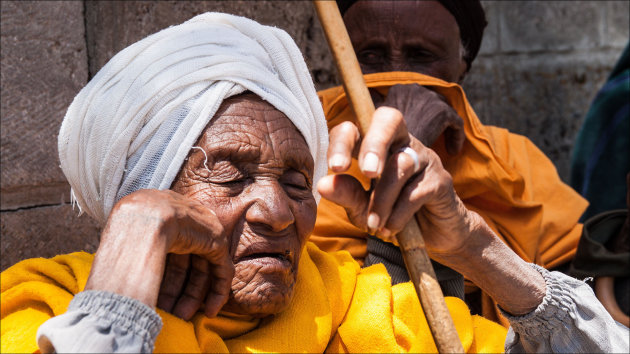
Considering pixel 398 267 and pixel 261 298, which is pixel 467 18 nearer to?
pixel 398 267

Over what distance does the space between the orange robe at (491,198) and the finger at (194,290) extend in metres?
1.08

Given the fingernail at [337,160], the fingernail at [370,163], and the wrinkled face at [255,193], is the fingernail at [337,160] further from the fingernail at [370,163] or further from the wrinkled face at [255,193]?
the wrinkled face at [255,193]

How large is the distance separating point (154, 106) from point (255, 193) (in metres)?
0.32

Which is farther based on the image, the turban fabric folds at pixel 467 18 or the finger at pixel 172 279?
the turban fabric folds at pixel 467 18

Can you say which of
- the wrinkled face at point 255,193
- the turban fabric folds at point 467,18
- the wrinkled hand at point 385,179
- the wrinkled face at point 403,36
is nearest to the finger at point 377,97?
the wrinkled face at point 403,36

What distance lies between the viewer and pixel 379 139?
131 centimetres

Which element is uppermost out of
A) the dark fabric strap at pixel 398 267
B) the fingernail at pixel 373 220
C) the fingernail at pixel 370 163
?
the fingernail at pixel 370 163

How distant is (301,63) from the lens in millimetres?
1909

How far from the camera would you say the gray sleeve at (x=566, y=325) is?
170cm

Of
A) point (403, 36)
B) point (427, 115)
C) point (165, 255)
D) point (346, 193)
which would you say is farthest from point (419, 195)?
point (403, 36)

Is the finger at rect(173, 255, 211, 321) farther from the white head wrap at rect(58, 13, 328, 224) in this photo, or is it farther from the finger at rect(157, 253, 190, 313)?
the white head wrap at rect(58, 13, 328, 224)

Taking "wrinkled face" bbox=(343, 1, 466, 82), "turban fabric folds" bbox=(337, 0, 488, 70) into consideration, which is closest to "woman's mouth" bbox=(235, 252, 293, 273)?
"wrinkled face" bbox=(343, 1, 466, 82)

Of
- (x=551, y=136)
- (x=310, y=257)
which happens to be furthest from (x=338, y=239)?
(x=551, y=136)

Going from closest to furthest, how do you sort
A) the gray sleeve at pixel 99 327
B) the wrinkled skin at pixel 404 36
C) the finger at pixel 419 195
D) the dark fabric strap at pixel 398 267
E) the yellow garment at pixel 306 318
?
1. the gray sleeve at pixel 99 327
2. the finger at pixel 419 195
3. the yellow garment at pixel 306 318
4. the dark fabric strap at pixel 398 267
5. the wrinkled skin at pixel 404 36
